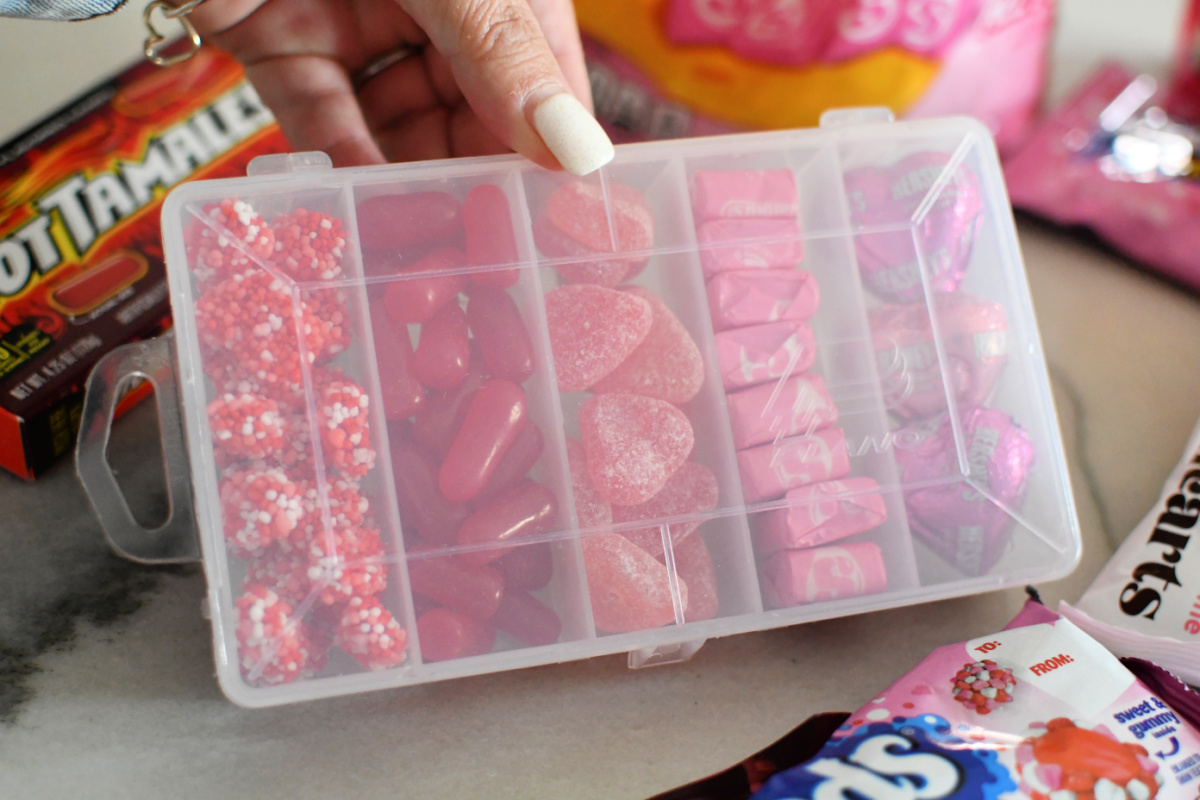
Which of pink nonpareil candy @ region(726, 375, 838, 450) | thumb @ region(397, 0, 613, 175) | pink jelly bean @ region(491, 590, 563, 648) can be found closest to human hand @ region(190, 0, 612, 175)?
thumb @ region(397, 0, 613, 175)

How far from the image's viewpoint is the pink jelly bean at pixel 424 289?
681 mm

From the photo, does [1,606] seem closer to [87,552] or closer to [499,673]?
[87,552]

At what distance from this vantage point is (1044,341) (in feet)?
3.08

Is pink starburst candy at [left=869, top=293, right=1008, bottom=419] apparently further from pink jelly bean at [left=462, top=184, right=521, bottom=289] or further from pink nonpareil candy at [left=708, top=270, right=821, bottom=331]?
pink jelly bean at [left=462, top=184, right=521, bottom=289]

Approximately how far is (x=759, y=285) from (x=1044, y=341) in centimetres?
39

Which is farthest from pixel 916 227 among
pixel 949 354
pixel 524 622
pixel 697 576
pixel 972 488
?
pixel 524 622

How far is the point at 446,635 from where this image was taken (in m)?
0.65

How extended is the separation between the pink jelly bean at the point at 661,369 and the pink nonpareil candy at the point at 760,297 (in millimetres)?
36

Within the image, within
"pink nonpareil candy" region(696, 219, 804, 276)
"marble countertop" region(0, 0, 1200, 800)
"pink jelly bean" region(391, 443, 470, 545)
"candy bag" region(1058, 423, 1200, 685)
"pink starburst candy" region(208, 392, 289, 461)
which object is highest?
"pink starburst candy" region(208, 392, 289, 461)

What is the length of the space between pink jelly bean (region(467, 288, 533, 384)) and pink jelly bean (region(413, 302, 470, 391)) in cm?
1

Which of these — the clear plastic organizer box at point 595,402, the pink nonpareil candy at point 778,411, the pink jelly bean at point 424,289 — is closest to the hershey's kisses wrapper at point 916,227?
the clear plastic organizer box at point 595,402

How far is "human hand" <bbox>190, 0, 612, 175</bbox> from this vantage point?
68cm

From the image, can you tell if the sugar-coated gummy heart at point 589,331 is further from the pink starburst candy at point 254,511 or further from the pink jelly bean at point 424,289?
the pink starburst candy at point 254,511

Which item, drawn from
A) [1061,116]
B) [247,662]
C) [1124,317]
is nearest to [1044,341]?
[1124,317]
